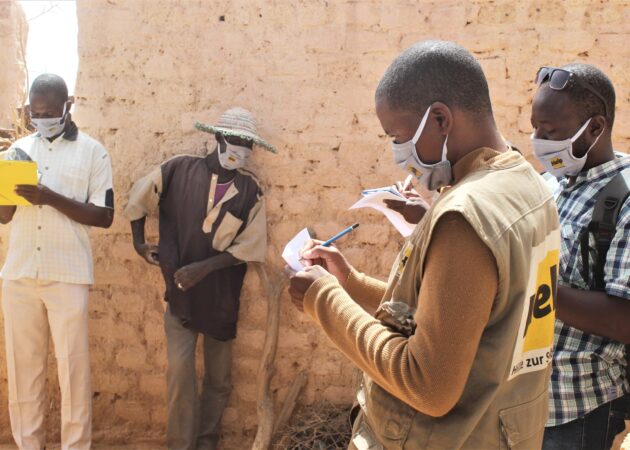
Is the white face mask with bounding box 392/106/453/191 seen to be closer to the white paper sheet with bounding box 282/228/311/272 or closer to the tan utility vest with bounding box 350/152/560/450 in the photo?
the tan utility vest with bounding box 350/152/560/450

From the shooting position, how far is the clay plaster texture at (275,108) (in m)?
3.93

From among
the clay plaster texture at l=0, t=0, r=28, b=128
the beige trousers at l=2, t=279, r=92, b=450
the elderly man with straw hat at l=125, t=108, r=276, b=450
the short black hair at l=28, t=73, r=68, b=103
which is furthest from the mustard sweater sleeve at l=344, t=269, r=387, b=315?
the clay plaster texture at l=0, t=0, r=28, b=128

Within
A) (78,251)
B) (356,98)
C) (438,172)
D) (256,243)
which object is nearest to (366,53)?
(356,98)

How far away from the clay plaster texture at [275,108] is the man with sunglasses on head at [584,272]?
1.84 m

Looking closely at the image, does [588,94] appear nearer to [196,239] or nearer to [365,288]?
[365,288]

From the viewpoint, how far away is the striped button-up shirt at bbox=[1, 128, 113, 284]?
12.1 feet

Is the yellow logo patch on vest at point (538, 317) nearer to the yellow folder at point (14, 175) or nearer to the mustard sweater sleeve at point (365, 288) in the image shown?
the mustard sweater sleeve at point (365, 288)

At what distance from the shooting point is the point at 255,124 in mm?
4023

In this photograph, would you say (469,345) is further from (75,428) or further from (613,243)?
(75,428)

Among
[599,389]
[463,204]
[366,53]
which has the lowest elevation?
[599,389]

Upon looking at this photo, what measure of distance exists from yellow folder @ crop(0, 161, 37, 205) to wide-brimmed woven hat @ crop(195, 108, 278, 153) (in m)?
0.96

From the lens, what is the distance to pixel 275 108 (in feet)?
13.5

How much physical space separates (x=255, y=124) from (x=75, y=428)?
6.98 feet

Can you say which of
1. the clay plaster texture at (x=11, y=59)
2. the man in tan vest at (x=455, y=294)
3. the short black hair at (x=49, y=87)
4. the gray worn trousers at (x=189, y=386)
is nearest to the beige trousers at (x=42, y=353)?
the gray worn trousers at (x=189, y=386)
